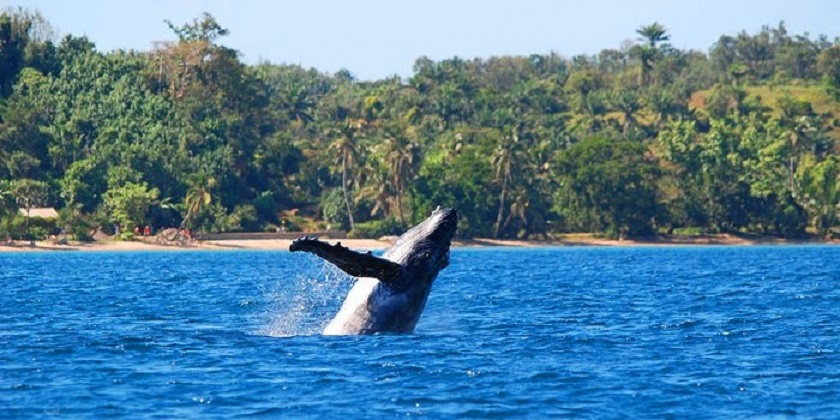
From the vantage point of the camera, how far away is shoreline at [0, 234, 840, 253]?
13888 centimetres

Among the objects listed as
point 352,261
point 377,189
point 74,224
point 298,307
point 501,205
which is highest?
point 377,189

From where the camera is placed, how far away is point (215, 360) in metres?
28.8

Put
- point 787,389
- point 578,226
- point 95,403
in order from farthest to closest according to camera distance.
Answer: point 578,226 → point 787,389 → point 95,403

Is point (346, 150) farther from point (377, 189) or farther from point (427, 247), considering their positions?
point (427, 247)

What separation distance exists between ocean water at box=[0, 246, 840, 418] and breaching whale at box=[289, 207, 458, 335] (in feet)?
1.71

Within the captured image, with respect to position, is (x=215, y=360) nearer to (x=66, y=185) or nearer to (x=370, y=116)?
(x=66, y=185)

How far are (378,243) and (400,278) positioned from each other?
11947 cm

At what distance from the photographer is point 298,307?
1833 inches

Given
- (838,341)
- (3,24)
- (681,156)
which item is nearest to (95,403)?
(838,341)

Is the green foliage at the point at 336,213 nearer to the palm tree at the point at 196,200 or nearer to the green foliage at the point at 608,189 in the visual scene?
the palm tree at the point at 196,200

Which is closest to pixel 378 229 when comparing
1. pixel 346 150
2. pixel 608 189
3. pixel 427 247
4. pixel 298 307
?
pixel 346 150

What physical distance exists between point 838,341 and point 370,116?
15727 cm

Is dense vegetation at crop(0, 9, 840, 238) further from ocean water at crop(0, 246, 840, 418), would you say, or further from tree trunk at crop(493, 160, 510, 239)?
ocean water at crop(0, 246, 840, 418)

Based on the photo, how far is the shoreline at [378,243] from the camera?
456 ft
